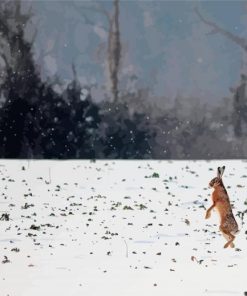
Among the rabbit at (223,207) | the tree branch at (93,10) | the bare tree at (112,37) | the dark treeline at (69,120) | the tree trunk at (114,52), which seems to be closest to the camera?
the rabbit at (223,207)

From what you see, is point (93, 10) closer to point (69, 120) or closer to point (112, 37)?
point (112, 37)

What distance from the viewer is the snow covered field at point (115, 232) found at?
35.8ft

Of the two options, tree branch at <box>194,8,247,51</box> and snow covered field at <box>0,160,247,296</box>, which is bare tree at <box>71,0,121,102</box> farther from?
snow covered field at <box>0,160,247,296</box>

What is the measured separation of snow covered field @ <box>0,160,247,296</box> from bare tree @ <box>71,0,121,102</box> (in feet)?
45.5

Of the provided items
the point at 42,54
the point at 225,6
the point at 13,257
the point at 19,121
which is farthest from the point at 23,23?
the point at 13,257

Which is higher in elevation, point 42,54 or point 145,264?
point 42,54

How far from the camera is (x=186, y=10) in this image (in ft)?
140

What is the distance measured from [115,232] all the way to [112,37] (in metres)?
25.6

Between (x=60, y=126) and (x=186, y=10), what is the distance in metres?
14.3

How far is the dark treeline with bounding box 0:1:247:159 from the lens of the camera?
3212 centimetres

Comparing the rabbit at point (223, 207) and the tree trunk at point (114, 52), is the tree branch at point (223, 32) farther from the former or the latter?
the rabbit at point (223, 207)

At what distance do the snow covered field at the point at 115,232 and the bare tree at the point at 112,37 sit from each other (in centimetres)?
1388

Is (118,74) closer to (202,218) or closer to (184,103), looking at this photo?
(184,103)

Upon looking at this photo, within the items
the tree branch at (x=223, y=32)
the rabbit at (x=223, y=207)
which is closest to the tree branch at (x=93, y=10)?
the tree branch at (x=223, y=32)
